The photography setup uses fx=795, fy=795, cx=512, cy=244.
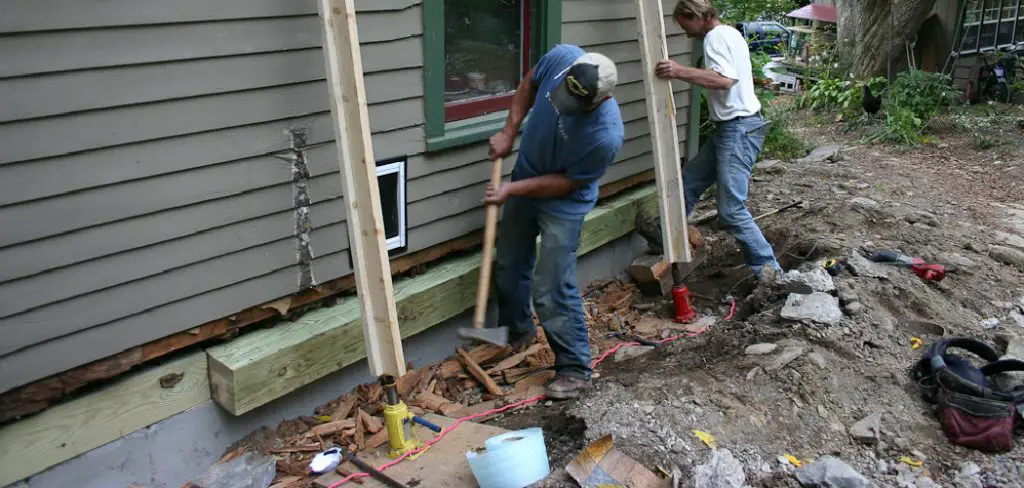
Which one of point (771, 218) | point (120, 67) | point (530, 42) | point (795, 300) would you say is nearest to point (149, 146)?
point (120, 67)

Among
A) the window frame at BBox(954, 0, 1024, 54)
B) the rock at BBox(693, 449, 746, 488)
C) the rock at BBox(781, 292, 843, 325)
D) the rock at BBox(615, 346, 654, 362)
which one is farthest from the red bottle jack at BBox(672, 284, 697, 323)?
the window frame at BBox(954, 0, 1024, 54)

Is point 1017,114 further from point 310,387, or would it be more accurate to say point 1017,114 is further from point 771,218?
point 310,387

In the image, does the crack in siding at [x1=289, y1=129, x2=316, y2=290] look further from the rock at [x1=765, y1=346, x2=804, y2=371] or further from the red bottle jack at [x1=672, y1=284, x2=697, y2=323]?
the red bottle jack at [x1=672, y1=284, x2=697, y2=323]

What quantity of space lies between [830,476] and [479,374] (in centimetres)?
214

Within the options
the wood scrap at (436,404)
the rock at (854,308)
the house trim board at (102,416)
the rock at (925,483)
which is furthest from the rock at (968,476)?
the house trim board at (102,416)

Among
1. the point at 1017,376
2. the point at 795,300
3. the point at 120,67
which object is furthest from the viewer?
the point at 795,300

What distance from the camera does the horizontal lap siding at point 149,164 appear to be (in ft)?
9.97

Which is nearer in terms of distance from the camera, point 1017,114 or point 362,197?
point 362,197

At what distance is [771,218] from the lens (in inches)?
299

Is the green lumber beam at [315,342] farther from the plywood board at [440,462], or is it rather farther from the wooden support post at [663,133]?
the wooden support post at [663,133]

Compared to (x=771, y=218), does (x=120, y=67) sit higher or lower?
higher

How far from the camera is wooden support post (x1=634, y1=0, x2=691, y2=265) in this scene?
18.7 feet

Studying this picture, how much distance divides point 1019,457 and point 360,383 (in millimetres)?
3411

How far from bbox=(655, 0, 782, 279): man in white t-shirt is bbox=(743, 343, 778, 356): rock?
3.42 feet
